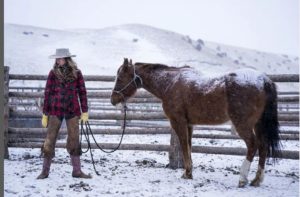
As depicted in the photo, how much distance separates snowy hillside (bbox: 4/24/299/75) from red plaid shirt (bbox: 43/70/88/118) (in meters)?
32.0

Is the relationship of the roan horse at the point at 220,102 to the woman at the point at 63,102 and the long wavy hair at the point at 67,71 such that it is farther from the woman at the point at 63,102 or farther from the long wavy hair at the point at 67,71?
the long wavy hair at the point at 67,71

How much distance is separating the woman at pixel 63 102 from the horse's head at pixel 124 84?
2.54 feet

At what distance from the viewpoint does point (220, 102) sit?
5.52 metres

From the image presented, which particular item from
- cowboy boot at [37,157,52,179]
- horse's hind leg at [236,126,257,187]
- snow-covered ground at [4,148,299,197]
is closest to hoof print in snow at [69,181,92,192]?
snow-covered ground at [4,148,299,197]

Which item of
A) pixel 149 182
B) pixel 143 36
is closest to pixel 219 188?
pixel 149 182

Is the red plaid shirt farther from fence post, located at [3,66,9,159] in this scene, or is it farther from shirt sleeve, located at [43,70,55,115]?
fence post, located at [3,66,9,159]

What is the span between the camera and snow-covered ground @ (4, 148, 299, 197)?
5020mm

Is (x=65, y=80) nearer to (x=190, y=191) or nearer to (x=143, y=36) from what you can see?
(x=190, y=191)

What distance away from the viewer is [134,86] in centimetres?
636

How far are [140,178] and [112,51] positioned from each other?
47.3m

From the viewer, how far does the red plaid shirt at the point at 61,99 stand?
5.56m

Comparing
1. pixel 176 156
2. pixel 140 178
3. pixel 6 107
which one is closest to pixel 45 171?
pixel 140 178

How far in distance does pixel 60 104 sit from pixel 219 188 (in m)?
2.85

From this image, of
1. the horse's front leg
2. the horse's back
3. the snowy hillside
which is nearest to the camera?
the horse's back
